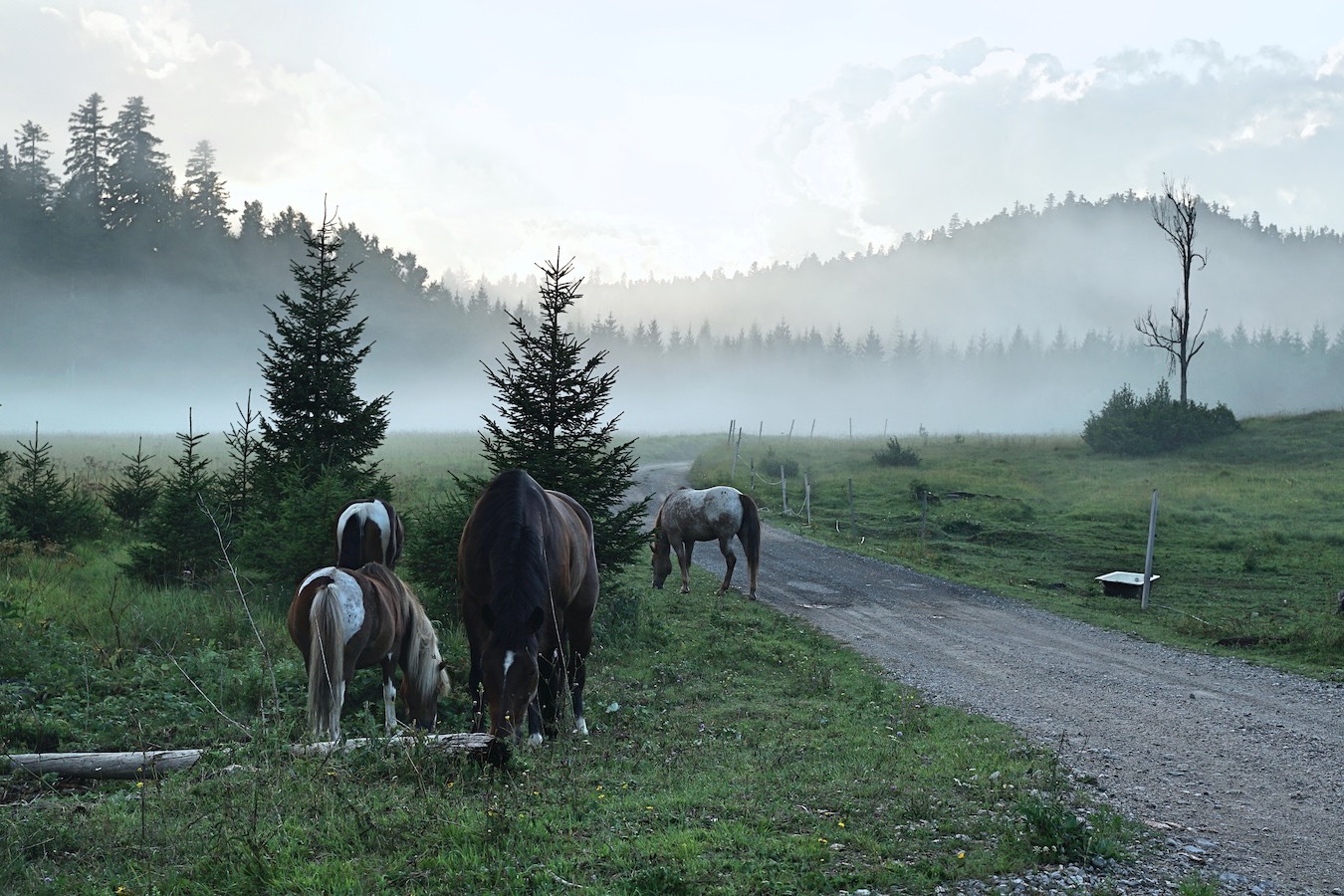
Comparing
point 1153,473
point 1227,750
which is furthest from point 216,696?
point 1153,473

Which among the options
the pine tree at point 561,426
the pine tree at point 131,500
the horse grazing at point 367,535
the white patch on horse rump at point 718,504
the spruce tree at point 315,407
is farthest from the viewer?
the white patch on horse rump at point 718,504

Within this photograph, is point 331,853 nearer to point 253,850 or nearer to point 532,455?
point 253,850

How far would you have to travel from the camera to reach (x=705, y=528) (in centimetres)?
1794

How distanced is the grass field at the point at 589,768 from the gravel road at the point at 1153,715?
0.49 metres

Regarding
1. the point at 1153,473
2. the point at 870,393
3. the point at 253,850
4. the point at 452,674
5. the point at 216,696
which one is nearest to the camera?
the point at 253,850

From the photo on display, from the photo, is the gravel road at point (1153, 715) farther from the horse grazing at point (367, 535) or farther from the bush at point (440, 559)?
the horse grazing at point (367, 535)

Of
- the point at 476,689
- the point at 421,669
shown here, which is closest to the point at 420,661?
the point at 421,669

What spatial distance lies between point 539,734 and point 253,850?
9.31 feet

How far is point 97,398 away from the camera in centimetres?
7656

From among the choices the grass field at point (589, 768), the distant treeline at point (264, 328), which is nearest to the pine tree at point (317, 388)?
the grass field at point (589, 768)

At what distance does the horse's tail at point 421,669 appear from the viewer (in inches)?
336

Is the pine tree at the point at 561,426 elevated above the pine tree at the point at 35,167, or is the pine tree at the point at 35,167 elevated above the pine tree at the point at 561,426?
the pine tree at the point at 35,167

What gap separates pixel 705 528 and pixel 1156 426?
3321 cm

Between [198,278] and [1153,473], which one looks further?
[198,278]
